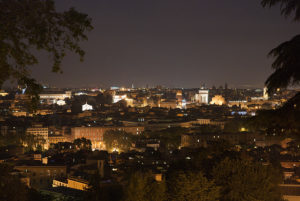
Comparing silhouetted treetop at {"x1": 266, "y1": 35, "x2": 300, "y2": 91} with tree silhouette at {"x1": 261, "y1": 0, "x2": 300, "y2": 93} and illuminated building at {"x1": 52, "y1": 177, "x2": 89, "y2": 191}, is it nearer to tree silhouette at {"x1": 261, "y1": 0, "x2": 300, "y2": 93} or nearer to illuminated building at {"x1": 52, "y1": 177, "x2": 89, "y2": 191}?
tree silhouette at {"x1": 261, "y1": 0, "x2": 300, "y2": 93}

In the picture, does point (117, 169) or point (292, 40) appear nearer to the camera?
point (292, 40)

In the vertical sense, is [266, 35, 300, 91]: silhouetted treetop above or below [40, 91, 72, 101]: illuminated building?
below

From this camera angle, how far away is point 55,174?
21.2 metres

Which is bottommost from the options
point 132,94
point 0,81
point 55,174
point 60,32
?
point 55,174

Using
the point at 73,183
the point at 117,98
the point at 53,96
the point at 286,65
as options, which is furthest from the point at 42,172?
the point at 53,96

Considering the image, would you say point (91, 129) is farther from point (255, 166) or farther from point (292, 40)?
point (292, 40)

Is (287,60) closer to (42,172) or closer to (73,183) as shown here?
(73,183)

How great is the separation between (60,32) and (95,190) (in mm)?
6025

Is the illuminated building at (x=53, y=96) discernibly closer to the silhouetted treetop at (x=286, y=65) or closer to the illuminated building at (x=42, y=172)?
the illuminated building at (x=42, y=172)

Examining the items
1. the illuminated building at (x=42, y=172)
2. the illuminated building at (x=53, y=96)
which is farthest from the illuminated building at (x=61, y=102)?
the illuminated building at (x=42, y=172)

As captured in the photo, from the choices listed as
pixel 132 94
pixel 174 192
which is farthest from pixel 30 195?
pixel 132 94

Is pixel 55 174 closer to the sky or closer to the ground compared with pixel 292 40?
closer to the ground

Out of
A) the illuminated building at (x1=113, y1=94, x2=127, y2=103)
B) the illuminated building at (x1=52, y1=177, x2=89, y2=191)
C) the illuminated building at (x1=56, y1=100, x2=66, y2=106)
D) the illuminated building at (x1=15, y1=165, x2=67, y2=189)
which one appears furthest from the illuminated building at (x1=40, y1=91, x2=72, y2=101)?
the illuminated building at (x1=52, y1=177, x2=89, y2=191)

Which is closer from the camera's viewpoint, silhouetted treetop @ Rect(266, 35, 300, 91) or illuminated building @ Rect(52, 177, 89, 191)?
silhouetted treetop @ Rect(266, 35, 300, 91)
